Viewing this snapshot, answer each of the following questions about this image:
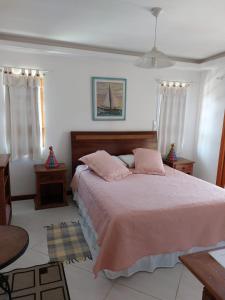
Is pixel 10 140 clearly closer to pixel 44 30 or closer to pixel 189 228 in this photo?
pixel 44 30

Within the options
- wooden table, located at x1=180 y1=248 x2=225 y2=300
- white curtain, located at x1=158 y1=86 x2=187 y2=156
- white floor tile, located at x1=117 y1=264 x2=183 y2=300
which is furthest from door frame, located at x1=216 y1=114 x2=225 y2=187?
wooden table, located at x1=180 y1=248 x2=225 y2=300

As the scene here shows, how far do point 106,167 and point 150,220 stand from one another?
1295 mm

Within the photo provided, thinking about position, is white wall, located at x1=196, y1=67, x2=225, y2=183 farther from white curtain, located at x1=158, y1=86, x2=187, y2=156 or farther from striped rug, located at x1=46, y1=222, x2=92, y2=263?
striped rug, located at x1=46, y1=222, x2=92, y2=263

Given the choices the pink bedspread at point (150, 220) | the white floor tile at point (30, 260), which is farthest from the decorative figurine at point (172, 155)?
the white floor tile at point (30, 260)

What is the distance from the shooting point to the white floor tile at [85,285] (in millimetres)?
1798

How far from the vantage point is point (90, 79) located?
3670mm

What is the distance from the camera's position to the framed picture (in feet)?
12.2

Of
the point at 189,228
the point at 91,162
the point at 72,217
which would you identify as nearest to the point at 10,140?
the point at 91,162

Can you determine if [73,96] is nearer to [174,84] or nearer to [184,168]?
[174,84]

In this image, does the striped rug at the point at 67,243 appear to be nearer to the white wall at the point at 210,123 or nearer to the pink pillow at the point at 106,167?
the pink pillow at the point at 106,167

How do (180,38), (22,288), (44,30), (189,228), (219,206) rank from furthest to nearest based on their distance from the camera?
(180,38) < (44,30) < (219,206) < (189,228) < (22,288)

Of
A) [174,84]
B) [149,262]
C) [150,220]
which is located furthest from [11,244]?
[174,84]

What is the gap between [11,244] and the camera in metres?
1.57

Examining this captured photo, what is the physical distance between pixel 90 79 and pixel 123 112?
0.82 metres
